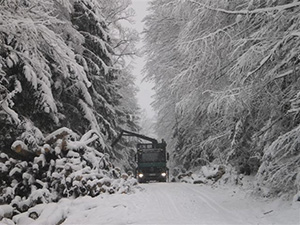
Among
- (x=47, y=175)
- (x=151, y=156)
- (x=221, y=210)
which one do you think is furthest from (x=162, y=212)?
(x=151, y=156)

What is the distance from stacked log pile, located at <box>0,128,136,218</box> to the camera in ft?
24.4

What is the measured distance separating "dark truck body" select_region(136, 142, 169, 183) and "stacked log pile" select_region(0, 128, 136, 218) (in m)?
11.2

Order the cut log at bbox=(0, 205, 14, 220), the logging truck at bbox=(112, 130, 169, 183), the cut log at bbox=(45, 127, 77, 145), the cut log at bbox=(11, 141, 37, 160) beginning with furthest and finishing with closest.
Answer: the logging truck at bbox=(112, 130, 169, 183) < the cut log at bbox=(45, 127, 77, 145) < the cut log at bbox=(11, 141, 37, 160) < the cut log at bbox=(0, 205, 14, 220)

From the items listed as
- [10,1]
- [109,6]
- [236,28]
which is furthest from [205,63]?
[109,6]

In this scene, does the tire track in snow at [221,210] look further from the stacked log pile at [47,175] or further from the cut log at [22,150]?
the cut log at [22,150]

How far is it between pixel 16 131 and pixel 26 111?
974 mm

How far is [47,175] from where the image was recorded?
26.4 feet

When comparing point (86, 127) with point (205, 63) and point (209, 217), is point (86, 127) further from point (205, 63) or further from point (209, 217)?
point (209, 217)

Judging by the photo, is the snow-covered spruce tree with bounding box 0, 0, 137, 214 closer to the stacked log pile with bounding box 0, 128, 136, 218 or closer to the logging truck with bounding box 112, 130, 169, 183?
the stacked log pile with bounding box 0, 128, 136, 218

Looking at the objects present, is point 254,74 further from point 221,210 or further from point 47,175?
point 47,175

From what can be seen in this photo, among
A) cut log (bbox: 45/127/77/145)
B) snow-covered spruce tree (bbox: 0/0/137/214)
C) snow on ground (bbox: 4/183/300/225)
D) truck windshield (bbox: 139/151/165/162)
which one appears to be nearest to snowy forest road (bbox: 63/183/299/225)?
snow on ground (bbox: 4/183/300/225)

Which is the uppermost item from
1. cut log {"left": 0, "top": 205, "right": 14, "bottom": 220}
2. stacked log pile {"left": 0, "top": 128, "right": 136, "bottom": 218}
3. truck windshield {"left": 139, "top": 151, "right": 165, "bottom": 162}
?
truck windshield {"left": 139, "top": 151, "right": 165, "bottom": 162}

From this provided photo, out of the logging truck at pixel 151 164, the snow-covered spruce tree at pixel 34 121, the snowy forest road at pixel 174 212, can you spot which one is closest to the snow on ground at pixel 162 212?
the snowy forest road at pixel 174 212

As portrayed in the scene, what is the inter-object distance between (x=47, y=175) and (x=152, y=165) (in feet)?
41.3
